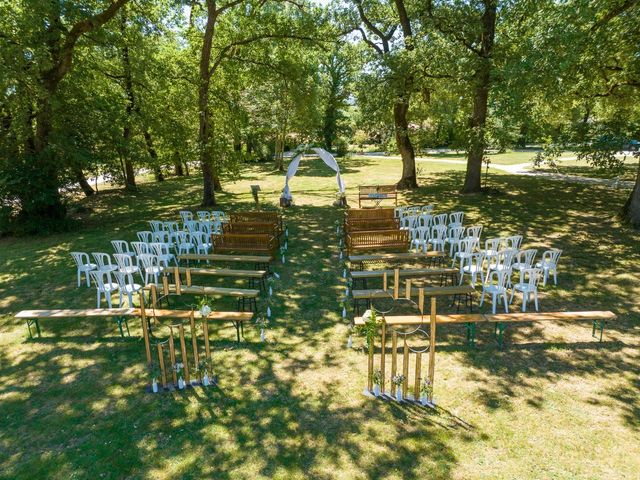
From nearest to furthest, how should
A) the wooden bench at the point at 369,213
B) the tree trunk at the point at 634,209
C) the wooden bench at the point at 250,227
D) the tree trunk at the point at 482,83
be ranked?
the wooden bench at the point at 250,227
the wooden bench at the point at 369,213
the tree trunk at the point at 634,209
the tree trunk at the point at 482,83

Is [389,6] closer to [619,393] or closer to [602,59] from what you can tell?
[602,59]

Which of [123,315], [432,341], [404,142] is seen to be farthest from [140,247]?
[404,142]

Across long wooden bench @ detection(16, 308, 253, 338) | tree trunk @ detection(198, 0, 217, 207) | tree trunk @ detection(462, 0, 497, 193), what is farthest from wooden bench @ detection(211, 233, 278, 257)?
tree trunk @ detection(462, 0, 497, 193)

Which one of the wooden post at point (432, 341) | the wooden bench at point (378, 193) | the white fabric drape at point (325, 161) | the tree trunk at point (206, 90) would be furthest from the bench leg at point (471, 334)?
the tree trunk at point (206, 90)

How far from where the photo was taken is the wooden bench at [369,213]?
13.1 metres

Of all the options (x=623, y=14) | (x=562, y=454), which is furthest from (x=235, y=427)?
(x=623, y=14)

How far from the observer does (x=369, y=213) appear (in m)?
13.2

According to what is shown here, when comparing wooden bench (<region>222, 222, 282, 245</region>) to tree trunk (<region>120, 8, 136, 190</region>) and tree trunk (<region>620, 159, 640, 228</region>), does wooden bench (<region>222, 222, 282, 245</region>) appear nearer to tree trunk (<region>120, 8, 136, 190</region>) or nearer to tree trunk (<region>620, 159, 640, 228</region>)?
tree trunk (<region>120, 8, 136, 190</region>)

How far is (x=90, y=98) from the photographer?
60.8ft

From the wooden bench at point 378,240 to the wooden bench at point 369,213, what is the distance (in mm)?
1490

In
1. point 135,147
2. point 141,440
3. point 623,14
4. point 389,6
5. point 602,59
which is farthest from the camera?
point 389,6

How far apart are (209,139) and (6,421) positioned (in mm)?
15583

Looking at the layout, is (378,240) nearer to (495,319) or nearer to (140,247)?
(495,319)

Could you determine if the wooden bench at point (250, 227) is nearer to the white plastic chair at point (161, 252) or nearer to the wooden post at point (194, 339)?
the white plastic chair at point (161, 252)
